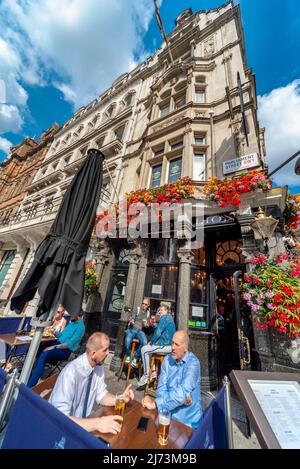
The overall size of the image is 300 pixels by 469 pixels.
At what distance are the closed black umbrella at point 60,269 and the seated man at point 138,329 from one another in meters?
3.24

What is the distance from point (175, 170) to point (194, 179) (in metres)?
1.25

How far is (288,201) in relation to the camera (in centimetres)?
557

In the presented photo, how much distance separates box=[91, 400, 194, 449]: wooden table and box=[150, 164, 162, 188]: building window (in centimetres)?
835

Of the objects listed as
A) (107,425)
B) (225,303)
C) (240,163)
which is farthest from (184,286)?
(240,163)

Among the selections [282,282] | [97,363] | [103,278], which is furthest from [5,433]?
[103,278]

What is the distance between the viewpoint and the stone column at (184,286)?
17.7 ft

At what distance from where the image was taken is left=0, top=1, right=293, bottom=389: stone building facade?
5.43m

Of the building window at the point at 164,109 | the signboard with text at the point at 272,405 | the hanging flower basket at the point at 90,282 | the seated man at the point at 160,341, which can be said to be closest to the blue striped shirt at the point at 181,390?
the signboard with text at the point at 272,405

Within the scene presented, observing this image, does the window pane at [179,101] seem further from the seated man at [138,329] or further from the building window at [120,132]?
the seated man at [138,329]

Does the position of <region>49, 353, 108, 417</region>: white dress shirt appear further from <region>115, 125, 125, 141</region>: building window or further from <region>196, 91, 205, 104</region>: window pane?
<region>115, 125, 125, 141</region>: building window

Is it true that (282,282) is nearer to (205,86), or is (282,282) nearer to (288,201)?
(288,201)

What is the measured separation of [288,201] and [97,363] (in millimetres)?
6467

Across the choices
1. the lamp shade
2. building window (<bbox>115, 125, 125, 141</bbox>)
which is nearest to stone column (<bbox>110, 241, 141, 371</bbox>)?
the lamp shade

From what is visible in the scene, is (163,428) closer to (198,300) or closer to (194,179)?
(198,300)
